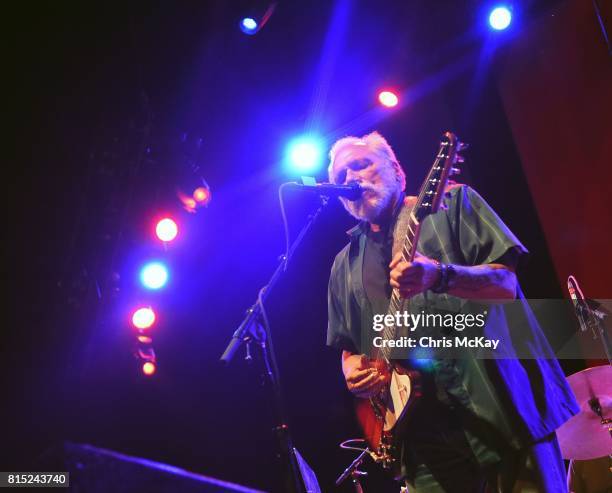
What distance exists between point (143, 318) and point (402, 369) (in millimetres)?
3104

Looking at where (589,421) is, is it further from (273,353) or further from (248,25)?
(248,25)

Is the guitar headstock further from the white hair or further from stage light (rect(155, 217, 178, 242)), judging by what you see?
stage light (rect(155, 217, 178, 242))

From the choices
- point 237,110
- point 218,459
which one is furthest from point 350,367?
point 237,110

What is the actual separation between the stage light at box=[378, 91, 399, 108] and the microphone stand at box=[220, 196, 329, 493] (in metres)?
2.58

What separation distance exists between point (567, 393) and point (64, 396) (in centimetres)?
401

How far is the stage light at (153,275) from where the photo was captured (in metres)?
4.56

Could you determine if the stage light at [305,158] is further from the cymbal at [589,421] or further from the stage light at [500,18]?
the cymbal at [589,421]

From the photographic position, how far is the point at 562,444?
328 cm

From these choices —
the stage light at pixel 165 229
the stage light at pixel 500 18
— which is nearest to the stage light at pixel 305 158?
the stage light at pixel 165 229

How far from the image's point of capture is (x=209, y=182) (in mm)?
5098

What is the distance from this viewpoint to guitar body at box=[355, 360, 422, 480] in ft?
7.11

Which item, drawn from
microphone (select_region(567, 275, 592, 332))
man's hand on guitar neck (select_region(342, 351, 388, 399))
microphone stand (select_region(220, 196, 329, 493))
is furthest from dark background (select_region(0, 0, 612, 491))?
man's hand on guitar neck (select_region(342, 351, 388, 399))

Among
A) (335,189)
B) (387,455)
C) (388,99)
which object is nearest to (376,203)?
(335,189)

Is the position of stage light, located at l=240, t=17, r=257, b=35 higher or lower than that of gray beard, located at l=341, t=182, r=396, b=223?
higher
